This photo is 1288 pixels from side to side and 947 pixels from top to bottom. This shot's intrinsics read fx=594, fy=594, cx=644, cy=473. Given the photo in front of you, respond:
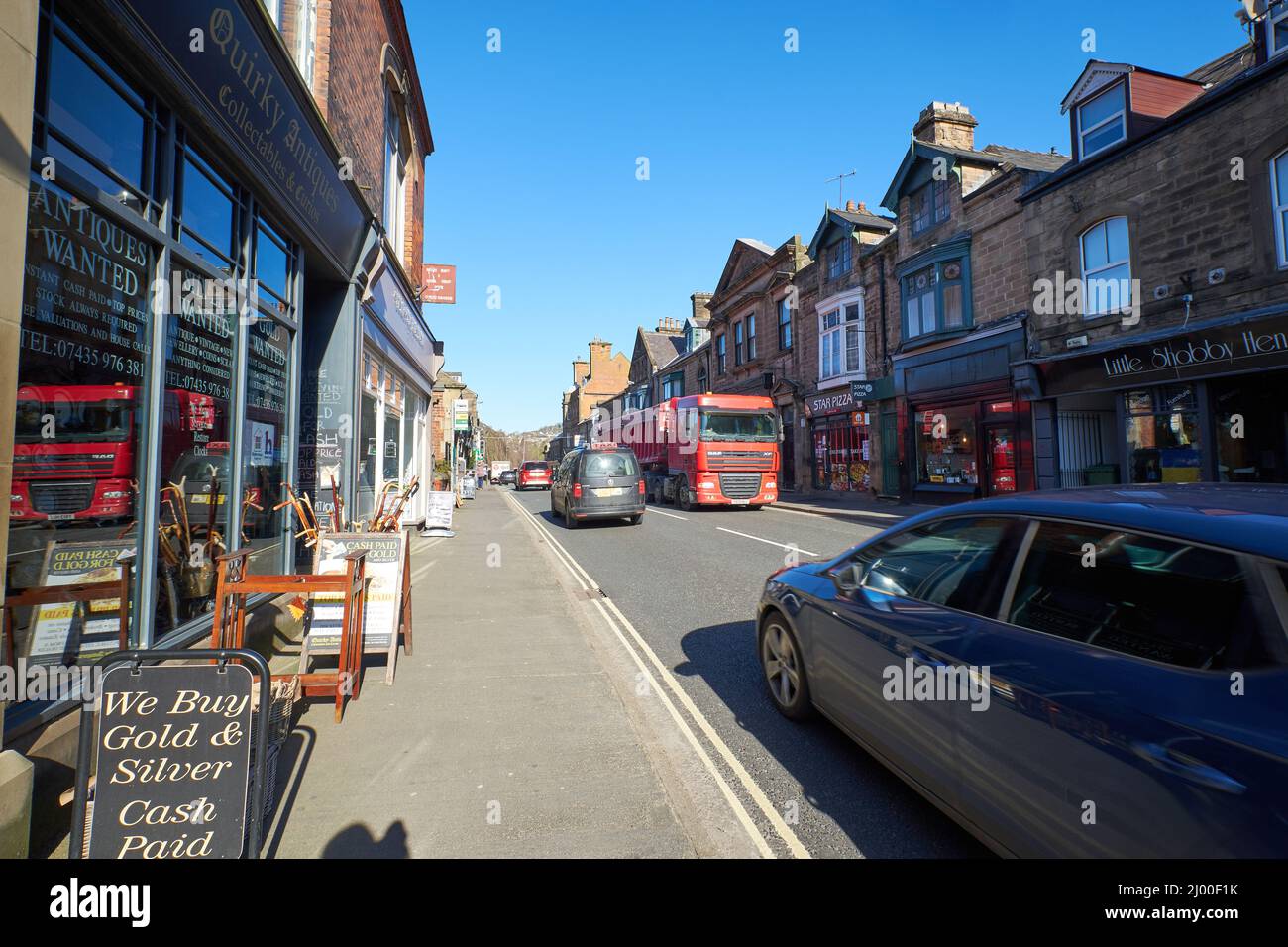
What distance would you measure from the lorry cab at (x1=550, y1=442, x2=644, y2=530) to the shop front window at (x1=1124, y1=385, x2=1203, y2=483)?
10557mm

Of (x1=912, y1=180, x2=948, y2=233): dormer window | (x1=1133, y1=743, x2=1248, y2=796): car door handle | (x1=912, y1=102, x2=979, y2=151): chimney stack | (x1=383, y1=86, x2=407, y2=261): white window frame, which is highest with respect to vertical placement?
(x1=912, y1=102, x2=979, y2=151): chimney stack

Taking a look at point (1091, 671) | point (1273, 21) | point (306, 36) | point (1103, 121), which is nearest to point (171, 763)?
point (1091, 671)

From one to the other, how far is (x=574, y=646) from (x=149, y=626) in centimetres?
308

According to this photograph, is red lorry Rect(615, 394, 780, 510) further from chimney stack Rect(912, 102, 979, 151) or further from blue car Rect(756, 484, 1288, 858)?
blue car Rect(756, 484, 1288, 858)

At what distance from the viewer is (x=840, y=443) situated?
22.0 m

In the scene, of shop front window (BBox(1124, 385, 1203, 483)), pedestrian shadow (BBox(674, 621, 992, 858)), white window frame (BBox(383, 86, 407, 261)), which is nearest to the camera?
pedestrian shadow (BBox(674, 621, 992, 858))

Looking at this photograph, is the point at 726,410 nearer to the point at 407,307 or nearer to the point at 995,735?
the point at 407,307

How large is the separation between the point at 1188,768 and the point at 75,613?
4.94 metres

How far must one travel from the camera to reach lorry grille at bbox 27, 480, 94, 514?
323cm

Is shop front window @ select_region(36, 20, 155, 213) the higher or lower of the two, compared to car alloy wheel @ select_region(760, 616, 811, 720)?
higher
